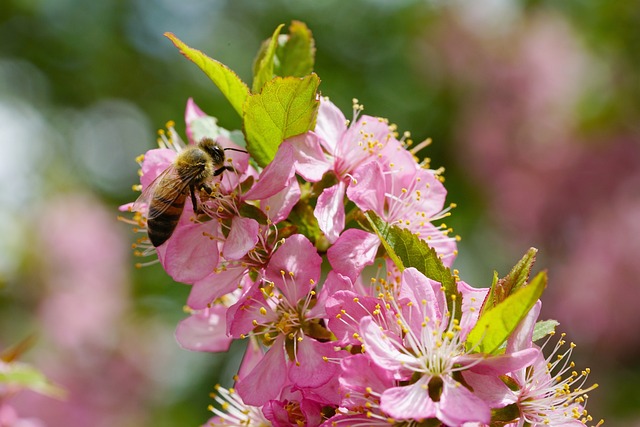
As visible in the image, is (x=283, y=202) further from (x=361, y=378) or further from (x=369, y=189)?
(x=361, y=378)

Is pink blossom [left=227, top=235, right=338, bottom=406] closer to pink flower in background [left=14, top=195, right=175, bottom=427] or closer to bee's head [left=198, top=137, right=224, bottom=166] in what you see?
bee's head [left=198, top=137, right=224, bottom=166]

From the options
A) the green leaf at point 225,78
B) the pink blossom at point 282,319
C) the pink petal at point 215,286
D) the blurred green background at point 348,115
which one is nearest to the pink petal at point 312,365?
the pink blossom at point 282,319

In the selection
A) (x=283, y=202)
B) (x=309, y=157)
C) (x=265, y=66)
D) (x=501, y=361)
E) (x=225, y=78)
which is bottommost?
(x=501, y=361)

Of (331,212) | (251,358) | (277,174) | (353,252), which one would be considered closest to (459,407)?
(353,252)

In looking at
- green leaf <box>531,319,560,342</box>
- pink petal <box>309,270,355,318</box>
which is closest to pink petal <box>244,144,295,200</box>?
pink petal <box>309,270,355,318</box>

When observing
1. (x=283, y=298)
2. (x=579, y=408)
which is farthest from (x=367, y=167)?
(x=579, y=408)

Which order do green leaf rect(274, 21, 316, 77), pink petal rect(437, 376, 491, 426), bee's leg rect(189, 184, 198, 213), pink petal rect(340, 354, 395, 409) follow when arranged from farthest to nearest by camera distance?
green leaf rect(274, 21, 316, 77) < bee's leg rect(189, 184, 198, 213) < pink petal rect(340, 354, 395, 409) < pink petal rect(437, 376, 491, 426)
